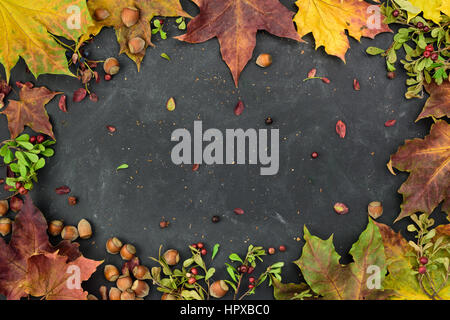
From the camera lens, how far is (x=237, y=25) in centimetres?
107

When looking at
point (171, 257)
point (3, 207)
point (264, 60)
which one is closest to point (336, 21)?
point (264, 60)

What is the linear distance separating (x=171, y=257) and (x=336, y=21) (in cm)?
76

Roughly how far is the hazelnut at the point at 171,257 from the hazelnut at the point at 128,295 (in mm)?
124

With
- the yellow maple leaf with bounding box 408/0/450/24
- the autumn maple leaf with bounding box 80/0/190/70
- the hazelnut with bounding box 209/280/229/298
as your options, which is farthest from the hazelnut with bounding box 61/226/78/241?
the yellow maple leaf with bounding box 408/0/450/24

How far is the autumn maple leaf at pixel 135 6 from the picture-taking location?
1.07 meters

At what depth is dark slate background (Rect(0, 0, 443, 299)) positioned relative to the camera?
1.10 metres

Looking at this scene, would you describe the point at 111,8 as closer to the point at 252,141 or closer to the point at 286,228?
the point at 252,141

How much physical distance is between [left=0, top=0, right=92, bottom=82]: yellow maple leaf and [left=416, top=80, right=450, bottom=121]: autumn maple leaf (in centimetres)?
91

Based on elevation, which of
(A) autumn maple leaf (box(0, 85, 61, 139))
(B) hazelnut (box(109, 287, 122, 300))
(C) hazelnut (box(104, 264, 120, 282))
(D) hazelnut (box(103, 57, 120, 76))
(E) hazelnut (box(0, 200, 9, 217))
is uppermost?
(D) hazelnut (box(103, 57, 120, 76))

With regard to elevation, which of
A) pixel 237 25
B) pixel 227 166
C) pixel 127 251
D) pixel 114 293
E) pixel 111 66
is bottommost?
pixel 114 293

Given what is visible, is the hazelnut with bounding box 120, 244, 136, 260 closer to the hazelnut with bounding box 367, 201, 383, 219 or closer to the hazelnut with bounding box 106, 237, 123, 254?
the hazelnut with bounding box 106, 237, 123, 254

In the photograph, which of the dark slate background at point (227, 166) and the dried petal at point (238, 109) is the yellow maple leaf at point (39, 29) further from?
the dried petal at point (238, 109)

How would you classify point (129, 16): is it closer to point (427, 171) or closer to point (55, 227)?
point (55, 227)

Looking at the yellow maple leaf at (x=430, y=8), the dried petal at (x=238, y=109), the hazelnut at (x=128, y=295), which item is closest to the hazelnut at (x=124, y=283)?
the hazelnut at (x=128, y=295)
